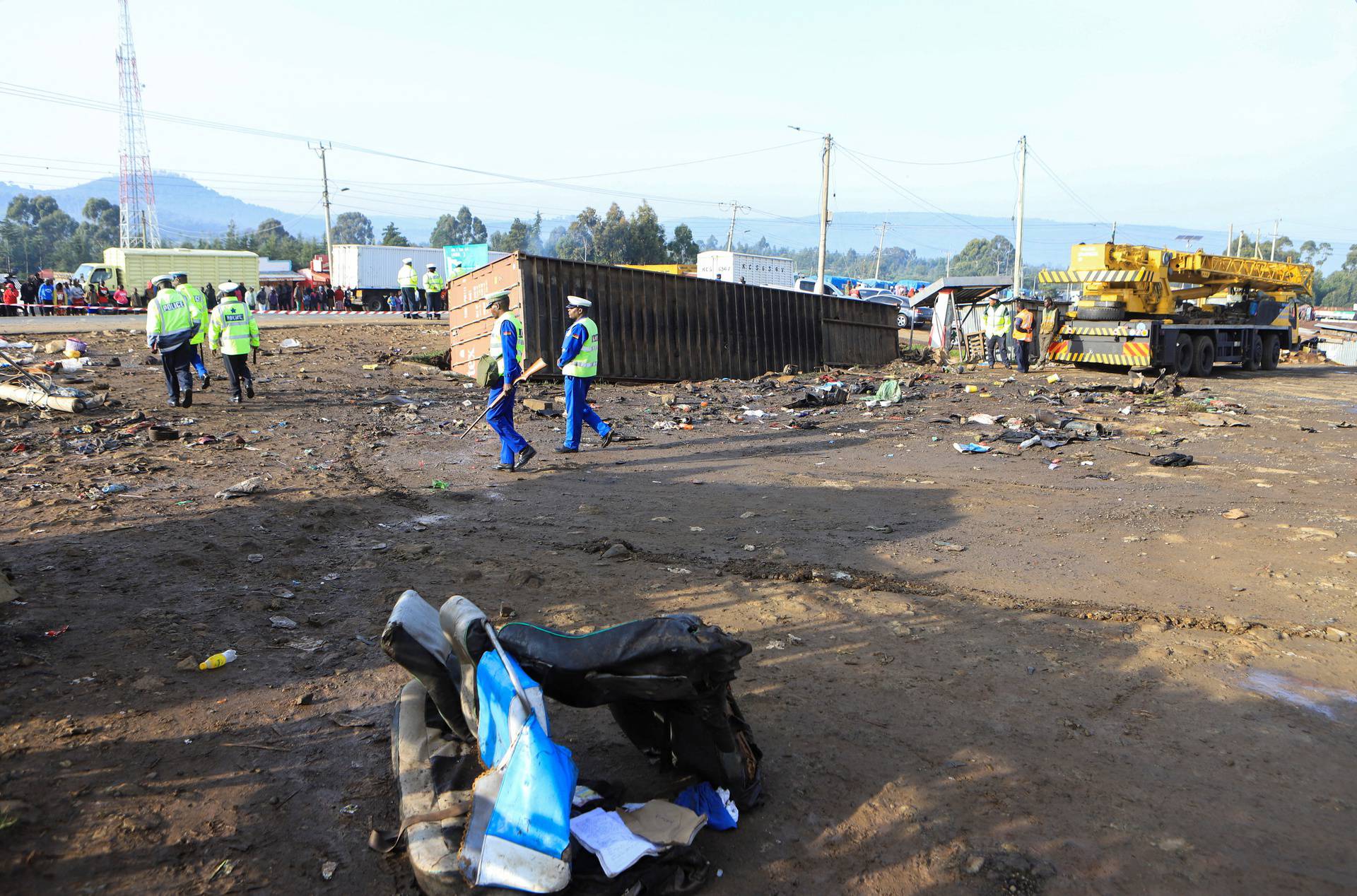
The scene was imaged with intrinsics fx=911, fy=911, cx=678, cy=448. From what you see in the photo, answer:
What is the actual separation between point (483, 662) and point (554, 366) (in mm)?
12198

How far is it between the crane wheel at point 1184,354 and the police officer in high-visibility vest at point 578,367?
1380 cm

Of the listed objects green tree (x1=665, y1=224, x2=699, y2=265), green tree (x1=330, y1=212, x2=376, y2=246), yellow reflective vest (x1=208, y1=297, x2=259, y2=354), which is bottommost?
yellow reflective vest (x1=208, y1=297, x2=259, y2=354)

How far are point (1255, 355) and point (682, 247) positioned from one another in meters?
51.6

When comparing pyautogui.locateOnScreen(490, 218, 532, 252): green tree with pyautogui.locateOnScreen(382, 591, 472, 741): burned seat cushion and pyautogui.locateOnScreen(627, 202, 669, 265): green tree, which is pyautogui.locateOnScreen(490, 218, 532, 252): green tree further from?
pyautogui.locateOnScreen(382, 591, 472, 741): burned seat cushion

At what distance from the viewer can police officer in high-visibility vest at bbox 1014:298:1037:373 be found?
1823cm

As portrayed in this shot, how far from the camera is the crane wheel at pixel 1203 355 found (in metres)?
18.7

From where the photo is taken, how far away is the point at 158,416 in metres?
10.2

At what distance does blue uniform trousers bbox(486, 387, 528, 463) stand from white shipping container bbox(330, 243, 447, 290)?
1224 inches

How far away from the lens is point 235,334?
36.1 feet

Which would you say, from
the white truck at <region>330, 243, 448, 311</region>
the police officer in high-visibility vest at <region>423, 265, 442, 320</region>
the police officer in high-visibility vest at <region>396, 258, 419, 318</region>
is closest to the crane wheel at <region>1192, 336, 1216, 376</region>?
the police officer in high-visibility vest at <region>423, 265, 442, 320</region>

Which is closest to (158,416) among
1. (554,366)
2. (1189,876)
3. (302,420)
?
(302,420)

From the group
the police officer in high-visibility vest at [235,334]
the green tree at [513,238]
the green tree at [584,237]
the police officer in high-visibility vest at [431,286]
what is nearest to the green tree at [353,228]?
the green tree at [513,238]

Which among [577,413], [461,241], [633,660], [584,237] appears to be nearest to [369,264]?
[577,413]

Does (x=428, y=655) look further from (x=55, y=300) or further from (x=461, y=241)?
(x=461, y=241)
